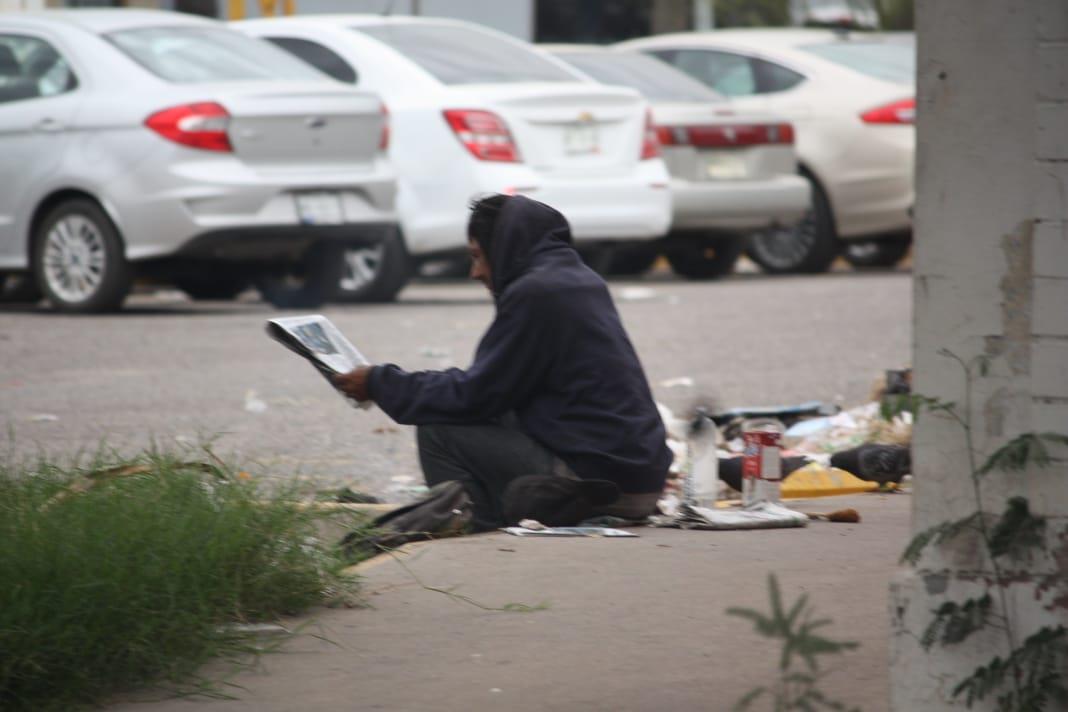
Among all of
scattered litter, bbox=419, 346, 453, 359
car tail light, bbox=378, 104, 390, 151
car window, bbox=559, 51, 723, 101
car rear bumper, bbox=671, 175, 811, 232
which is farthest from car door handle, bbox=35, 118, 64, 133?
car rear bumper, bbox=671, 175, 811, 232

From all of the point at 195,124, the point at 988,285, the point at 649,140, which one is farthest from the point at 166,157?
the point at 988,285

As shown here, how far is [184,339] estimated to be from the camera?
10180 mm

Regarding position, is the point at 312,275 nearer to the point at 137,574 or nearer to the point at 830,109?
the point at 830,109

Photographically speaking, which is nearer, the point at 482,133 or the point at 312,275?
the point at 482,133

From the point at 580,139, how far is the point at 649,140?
61cm

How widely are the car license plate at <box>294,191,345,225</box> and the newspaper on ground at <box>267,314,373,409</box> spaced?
606cm

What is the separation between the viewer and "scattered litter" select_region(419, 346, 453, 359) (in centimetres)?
927

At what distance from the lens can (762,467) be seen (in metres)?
5.36

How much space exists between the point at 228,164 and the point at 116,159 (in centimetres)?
63

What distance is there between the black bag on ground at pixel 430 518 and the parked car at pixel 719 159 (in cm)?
867

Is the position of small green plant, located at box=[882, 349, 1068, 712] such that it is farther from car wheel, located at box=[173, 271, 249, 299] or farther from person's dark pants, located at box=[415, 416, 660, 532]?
car wheel, located at box=[173, 271, 249, 299]

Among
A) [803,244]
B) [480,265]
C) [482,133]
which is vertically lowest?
[803,244]

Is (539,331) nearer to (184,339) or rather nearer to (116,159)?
(184,339)

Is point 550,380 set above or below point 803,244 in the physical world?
above
